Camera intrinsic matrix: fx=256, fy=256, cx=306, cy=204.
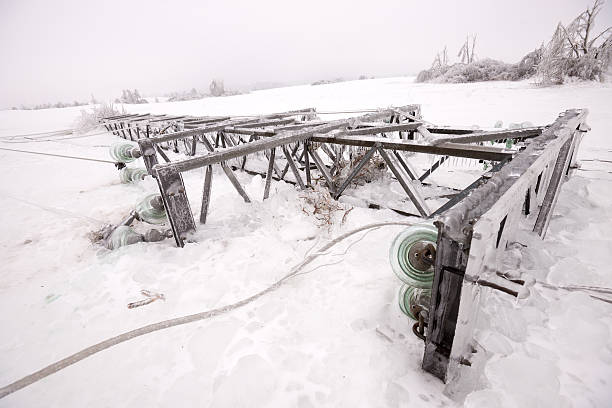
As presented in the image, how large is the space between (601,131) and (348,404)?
1000cm

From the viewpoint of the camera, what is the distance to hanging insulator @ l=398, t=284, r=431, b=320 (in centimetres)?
204

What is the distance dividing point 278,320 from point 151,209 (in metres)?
2.67

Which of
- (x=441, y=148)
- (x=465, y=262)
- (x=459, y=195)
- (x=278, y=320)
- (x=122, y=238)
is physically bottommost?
(x=278, y=320)

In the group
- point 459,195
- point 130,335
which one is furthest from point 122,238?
point 459,195

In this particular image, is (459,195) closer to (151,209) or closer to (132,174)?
(151,209)

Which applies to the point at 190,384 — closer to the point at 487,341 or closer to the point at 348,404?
the point at 348,404

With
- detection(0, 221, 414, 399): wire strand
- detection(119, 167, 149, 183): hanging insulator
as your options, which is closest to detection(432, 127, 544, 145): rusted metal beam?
detection(0, 221, 414, 399): wire strand

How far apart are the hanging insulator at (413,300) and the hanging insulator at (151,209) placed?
346cm

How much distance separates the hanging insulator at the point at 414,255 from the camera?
5.97ft

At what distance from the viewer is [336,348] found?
81.6 inches

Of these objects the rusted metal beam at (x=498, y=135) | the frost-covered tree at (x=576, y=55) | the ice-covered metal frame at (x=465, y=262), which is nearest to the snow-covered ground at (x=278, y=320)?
the ice-covered metal frame at (x=465, y=262)

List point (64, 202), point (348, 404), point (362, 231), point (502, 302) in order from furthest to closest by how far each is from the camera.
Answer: point (64, 202) < point (362, 231) < point (502, 302) < point (348, 404)

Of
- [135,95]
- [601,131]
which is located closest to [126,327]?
[601,131]

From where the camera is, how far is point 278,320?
7.81 ft
